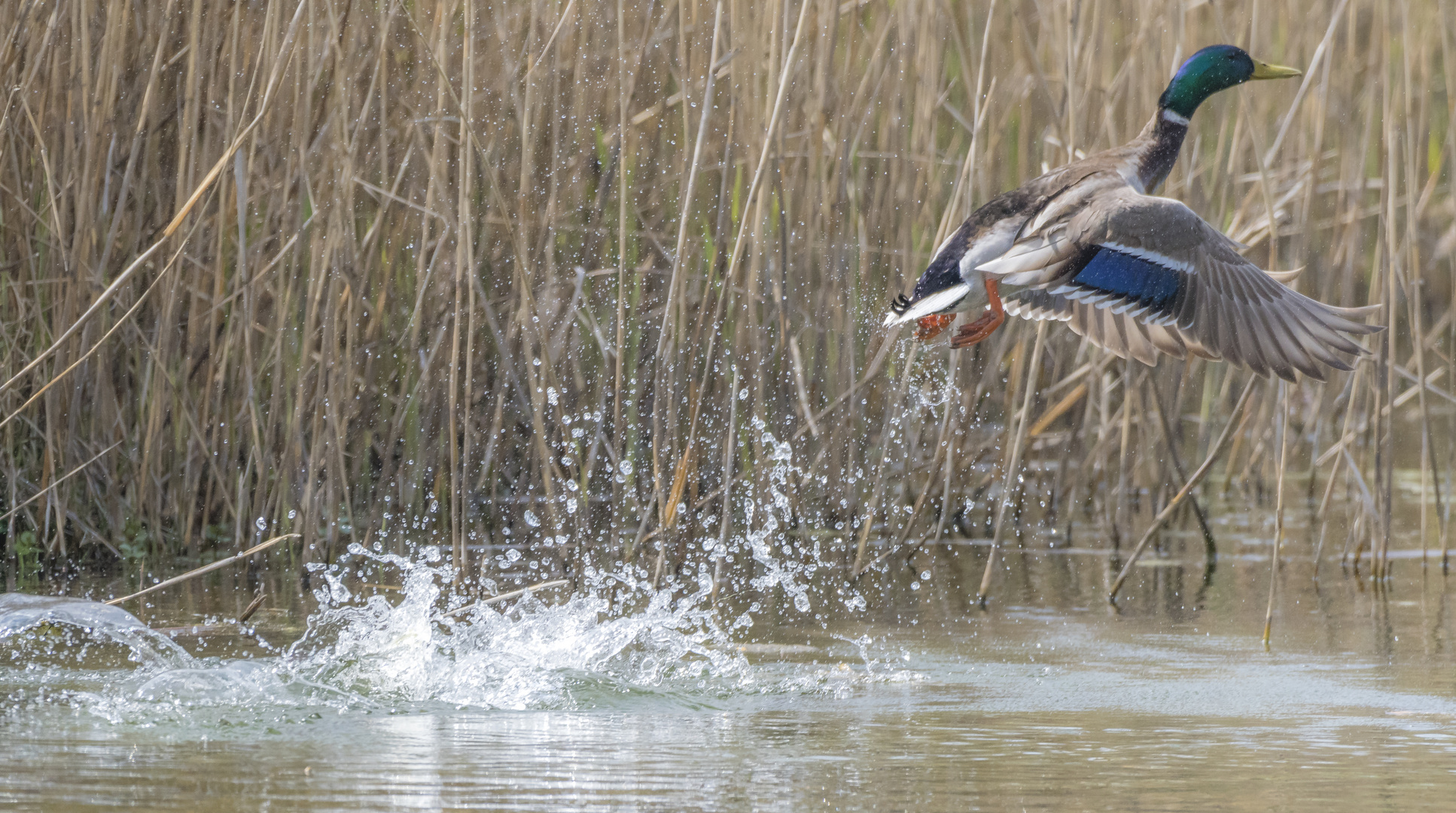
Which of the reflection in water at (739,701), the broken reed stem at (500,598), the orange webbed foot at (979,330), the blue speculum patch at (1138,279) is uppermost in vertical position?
the blue speculum patch at (1138,279)

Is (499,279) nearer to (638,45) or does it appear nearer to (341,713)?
(638,45)

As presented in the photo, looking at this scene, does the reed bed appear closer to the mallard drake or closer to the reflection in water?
the reflection in water

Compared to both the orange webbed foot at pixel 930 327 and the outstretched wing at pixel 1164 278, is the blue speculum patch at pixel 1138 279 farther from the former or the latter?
the orange webbed foot at pixel 930 327

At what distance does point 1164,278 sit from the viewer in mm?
4078

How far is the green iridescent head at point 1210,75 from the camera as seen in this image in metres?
4.38

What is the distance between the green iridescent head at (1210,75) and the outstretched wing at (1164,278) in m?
0.37

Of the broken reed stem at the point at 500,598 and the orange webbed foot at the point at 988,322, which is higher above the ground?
the orange webbed foot at the point at 988,322

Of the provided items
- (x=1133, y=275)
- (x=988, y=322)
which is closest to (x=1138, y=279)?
(x=1133, y=275)

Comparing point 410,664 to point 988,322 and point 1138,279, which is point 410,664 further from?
point 1138,279

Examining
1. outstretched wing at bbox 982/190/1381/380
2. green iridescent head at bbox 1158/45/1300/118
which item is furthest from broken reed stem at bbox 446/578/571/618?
green iridescent head at bbox 1158/45/1300/118

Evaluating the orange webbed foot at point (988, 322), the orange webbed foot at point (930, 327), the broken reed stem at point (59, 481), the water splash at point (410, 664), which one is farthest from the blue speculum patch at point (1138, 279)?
the broken reed stem at point (59, 481)

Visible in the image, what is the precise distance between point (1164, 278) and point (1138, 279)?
58 mm

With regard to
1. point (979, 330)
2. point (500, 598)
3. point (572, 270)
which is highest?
point (572, 270)

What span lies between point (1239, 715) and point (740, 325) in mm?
2127
